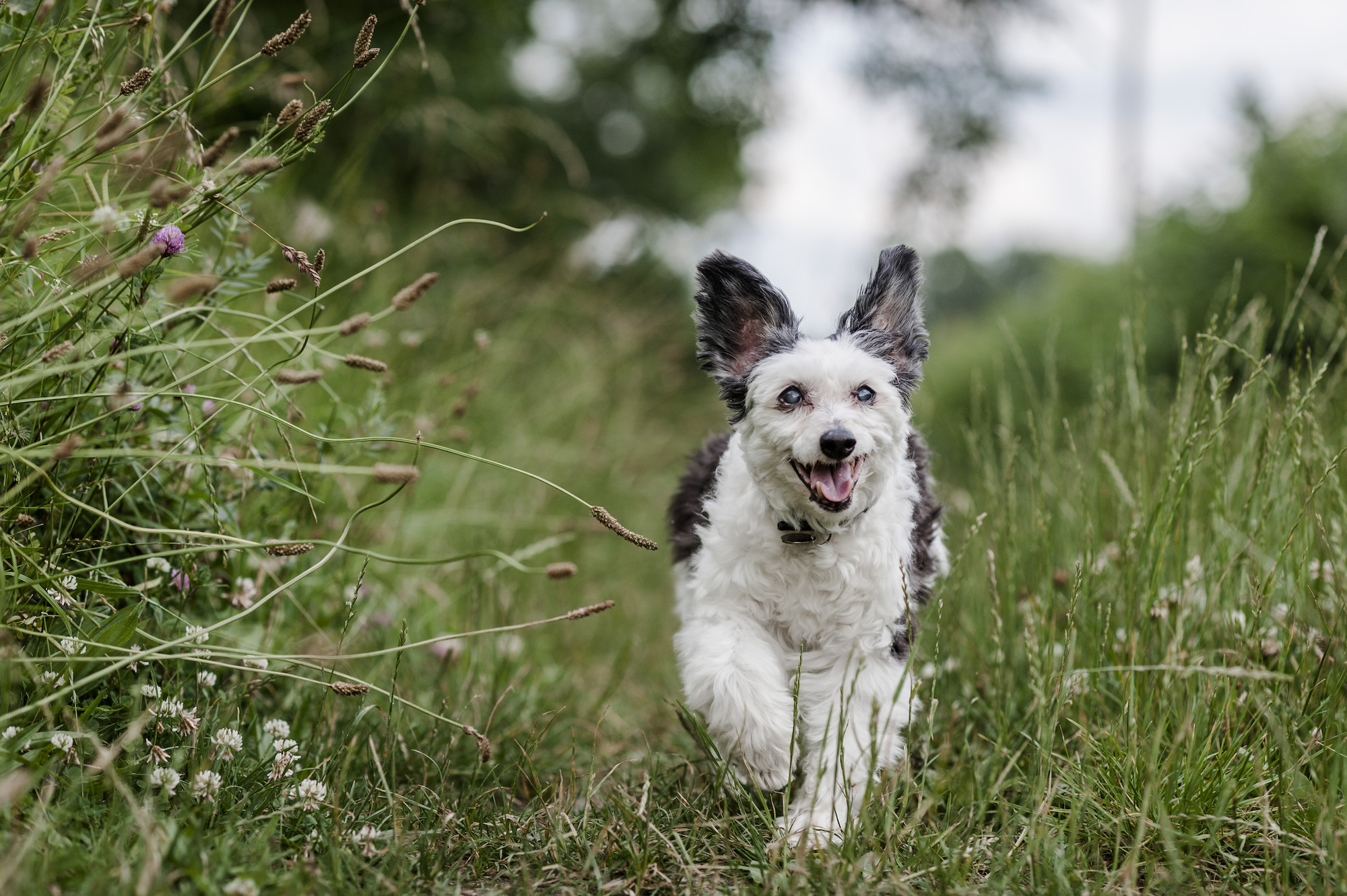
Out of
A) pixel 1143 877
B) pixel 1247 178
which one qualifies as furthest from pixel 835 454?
pixel 1247 178

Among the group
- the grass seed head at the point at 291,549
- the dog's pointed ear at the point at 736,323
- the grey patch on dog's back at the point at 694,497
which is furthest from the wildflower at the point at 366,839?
the grey patch on dog's back at the point at 694,497

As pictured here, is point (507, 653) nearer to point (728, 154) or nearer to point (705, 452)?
point (705, 452)

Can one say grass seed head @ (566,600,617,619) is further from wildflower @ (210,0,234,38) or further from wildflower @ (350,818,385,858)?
wildflower @ (210,0,234,38)

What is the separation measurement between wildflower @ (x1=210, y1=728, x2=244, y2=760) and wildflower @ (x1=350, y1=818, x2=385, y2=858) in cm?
39

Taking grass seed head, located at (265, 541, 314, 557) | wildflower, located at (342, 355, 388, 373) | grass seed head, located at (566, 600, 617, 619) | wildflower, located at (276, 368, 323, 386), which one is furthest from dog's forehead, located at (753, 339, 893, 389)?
grass seed head, located at (265, 541, 314, 557)

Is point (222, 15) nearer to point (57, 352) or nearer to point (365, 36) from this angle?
point (365, 36)

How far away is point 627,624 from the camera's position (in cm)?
516

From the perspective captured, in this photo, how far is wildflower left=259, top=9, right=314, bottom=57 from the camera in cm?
207

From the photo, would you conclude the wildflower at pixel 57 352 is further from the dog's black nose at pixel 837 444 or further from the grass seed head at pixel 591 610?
the dog's black nose at pixel 837 444

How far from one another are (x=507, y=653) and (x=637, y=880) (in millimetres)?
1328

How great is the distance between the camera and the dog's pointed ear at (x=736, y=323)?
2.85 m

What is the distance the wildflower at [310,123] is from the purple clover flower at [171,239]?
38cm

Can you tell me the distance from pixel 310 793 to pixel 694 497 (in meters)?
1.63

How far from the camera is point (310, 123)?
7.34 feet
